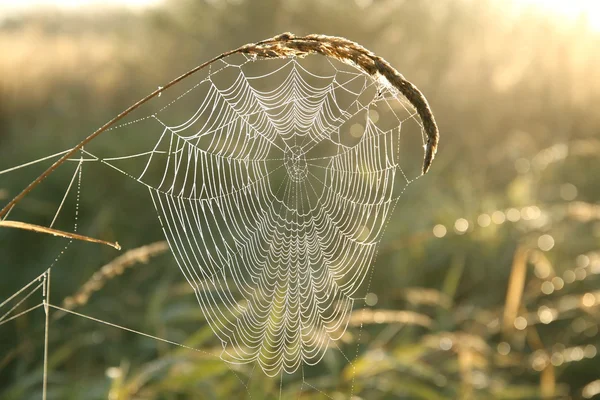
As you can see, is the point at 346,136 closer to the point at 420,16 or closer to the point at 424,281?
the point at 424,281

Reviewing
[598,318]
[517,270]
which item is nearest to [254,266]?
[517,270]

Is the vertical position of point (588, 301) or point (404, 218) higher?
point (404, 218)

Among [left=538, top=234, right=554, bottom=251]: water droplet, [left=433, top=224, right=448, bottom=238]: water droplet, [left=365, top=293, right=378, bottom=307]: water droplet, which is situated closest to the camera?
[left=433, top=224, right=448, bottom=238]: water droplet

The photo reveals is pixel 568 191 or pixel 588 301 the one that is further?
pixel 568 191

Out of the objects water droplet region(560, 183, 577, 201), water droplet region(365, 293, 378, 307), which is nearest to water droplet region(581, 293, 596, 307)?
water droplet region(365, 293, 378, 307)

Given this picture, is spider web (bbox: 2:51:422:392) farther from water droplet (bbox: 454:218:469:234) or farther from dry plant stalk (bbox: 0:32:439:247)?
water droplet (bbox: 454:218:469:234)

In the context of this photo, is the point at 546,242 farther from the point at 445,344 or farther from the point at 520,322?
the point at 445,344

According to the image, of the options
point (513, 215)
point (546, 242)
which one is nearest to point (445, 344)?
point (513, 215)
